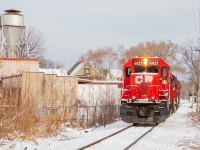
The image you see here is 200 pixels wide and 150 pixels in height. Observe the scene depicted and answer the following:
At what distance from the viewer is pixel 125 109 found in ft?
62.9

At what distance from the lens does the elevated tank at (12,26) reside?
41781 millimetres

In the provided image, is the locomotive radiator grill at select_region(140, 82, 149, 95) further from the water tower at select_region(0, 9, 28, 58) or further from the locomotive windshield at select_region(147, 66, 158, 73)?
the water tower at select_region(0, 9, 28, 58)

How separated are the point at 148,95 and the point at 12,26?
26.7 meters

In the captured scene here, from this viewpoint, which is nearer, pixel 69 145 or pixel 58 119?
pixel 69 145

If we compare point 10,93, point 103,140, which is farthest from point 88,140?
point 10,93

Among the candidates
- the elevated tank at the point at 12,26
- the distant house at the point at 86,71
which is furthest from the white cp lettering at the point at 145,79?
the distant house at the point at 86,71

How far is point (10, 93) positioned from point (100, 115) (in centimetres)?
906

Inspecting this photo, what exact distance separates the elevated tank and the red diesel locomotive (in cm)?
2542

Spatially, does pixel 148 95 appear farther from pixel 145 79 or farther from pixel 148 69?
pixel 148 69

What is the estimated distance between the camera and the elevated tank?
41781mm

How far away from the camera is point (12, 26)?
137ft

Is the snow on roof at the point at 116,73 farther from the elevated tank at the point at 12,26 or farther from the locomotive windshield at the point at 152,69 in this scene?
the locomotive windshield at the point at 152,69

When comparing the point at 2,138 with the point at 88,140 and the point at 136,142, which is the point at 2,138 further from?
the point at 136,142

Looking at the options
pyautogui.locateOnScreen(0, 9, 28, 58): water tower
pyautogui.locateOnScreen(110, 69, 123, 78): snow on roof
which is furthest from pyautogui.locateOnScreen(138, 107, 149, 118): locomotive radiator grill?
pyautogui.locateOnScreen(110, 69, 123, 78): snow on roof
